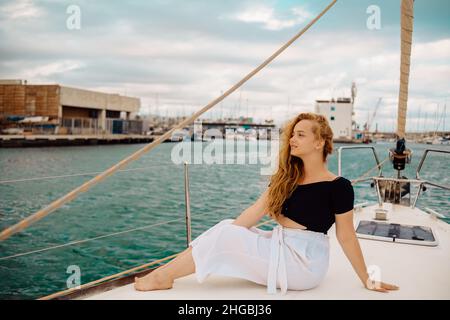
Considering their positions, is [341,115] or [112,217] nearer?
[112,217]

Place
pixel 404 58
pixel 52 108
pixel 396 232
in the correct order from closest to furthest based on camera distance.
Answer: pixel 396 232, pixel 404 58, pixel 52 108

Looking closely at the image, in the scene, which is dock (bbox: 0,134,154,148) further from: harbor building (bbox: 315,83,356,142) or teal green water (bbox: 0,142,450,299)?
harbor building (bbox: 315,83,356,142)

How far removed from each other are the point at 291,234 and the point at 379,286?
1.59 feet

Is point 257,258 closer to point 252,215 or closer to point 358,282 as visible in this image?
point 252,215

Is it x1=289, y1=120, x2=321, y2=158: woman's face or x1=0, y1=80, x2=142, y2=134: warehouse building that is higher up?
x1=0, y1=80, x2=142, y2=134: warehouse building

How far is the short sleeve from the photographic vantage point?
1.88m

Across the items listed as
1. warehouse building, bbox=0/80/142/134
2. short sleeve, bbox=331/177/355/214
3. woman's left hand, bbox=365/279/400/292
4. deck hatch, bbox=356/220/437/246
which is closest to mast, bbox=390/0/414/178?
deck hatch, bbox=356/220/437/246

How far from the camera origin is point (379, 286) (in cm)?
194

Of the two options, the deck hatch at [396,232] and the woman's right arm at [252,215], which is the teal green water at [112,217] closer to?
the woman's right arm at [252,215]

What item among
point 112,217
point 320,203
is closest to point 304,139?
point 320,203

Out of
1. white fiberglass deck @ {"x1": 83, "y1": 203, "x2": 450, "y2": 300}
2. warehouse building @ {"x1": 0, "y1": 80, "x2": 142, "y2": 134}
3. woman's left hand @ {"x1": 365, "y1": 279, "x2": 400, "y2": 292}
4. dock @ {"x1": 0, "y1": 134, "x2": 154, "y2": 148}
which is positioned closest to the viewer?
white fiberglass deck @ {"x1": 83, "y1": 203, "x2": 450, "y2": 300}

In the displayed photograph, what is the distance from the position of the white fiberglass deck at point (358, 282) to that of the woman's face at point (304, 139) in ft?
2.11

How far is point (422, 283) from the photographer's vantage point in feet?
6.81
